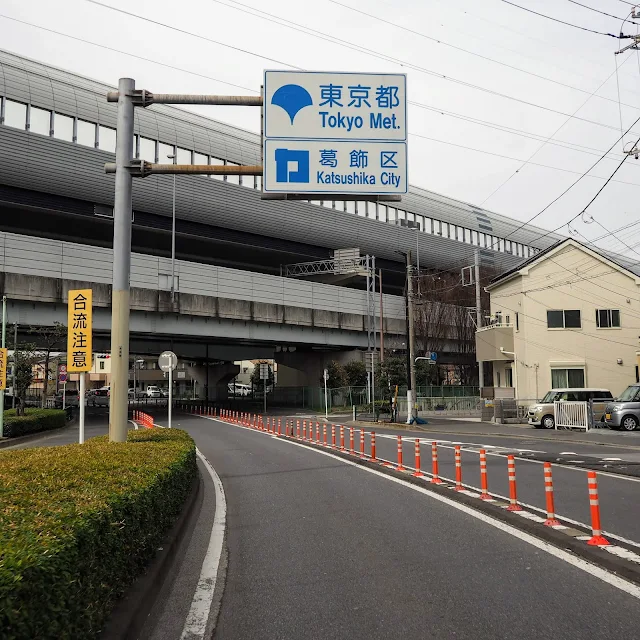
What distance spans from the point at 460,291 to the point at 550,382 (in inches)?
813

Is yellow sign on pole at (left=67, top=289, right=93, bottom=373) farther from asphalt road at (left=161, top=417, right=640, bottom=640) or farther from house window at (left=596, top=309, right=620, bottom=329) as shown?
house window at (left=596, top=309, right=620, bottom=329)

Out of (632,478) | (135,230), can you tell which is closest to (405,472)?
(632,478)

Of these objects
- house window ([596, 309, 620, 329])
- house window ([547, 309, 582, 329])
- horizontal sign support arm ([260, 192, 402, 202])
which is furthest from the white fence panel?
horizontal sign support arm ([260, 192, 402, 202])

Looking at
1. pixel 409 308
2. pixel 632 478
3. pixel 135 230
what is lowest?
pixel 632 478

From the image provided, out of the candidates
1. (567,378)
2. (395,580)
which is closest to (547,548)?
(395,580)

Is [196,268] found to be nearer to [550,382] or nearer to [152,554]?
[550,382]

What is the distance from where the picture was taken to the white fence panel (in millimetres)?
27453

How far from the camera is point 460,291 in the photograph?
57219 mm

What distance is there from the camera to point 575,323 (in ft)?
124

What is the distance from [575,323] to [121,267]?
3214 centimetres

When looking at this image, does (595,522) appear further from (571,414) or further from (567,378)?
(567,378)

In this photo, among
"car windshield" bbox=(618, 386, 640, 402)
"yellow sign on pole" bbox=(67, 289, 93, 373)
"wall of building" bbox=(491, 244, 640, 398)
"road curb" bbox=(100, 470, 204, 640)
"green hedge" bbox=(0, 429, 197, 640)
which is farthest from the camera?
"wall of building" bbox=(491, 244, 640, 398)

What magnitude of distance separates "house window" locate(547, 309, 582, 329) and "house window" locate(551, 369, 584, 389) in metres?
2.52

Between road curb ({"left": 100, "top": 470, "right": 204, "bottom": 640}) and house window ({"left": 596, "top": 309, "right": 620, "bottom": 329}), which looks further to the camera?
house window ({"left": 596, "top": 309, "right": 620, "bottom": 329})
